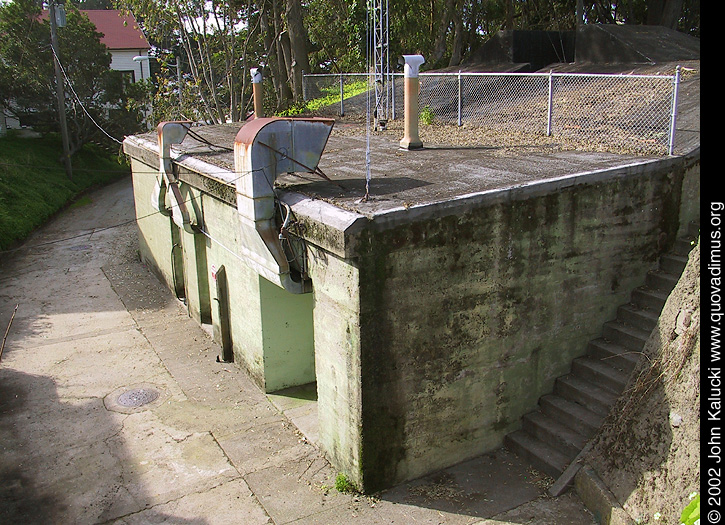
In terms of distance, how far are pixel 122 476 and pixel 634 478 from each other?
609 centimetres

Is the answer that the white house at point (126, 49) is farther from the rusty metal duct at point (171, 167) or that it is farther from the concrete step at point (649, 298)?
the concrete step at point (649, 298)

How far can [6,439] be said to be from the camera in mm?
→ 9406

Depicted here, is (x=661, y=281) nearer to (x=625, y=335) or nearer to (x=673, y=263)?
(x=673, y=263)

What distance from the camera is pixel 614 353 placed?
349 inches

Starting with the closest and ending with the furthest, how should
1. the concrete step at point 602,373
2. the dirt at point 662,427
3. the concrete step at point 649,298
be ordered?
the dirt at point 662,427 < the concrete step at point 602,373 < the concrete step at point 649,298

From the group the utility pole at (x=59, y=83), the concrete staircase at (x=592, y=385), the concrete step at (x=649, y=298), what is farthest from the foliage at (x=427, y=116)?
the utility pole at (x=59, y=83)

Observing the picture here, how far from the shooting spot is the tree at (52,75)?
28.5 m

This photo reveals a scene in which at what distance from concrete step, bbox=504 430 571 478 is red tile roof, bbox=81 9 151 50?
130 ft

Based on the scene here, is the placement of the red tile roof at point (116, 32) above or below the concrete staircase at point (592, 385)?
above

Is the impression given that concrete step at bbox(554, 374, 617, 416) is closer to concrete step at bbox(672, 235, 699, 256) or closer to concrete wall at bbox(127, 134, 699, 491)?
concrete wall at bbox(127, 134, 699, 491)

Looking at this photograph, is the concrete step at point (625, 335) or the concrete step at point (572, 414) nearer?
the concrete step at point (572, 414)

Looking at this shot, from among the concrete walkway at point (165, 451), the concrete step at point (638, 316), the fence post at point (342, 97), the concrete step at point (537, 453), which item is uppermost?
the fence post at point (342, 97)
